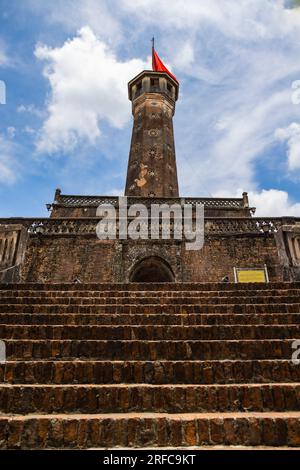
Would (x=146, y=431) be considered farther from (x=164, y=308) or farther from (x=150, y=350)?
(x=164, y=308)

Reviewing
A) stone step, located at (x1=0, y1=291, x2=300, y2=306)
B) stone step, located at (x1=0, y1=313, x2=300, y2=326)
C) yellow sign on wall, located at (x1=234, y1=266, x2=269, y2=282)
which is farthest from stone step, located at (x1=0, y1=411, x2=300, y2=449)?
yellow sign on wall, located at (x1=234, y1=266, x2=269, y2=282)

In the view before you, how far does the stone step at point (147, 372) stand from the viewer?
9.45 ft

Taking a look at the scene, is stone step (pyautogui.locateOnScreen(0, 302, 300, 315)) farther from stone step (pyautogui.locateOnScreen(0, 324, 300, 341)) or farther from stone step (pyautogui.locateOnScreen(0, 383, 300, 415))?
stone step (pyautogui.locateOnScreen(0, 383, 300, 415))

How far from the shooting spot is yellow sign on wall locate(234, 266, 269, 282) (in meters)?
10.3

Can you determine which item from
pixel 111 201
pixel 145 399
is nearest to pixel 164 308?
pixel 145 399

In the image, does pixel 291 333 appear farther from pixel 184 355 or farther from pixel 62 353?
pixel 62 353

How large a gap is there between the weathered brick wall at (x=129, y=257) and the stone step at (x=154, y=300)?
5456 millimetres

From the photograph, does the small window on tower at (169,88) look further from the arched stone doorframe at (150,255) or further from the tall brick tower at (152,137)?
the arched stone doorframe at (150,255)

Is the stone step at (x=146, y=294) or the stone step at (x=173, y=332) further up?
the stone step at (x=146, y=294)

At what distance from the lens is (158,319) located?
4.18 meters

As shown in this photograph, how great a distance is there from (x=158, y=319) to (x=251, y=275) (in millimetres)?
6968

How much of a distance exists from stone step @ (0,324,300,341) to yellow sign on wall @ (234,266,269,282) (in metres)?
6.75

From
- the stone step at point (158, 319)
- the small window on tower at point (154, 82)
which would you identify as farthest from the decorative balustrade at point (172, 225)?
the small window on tower at point (154, 82)
